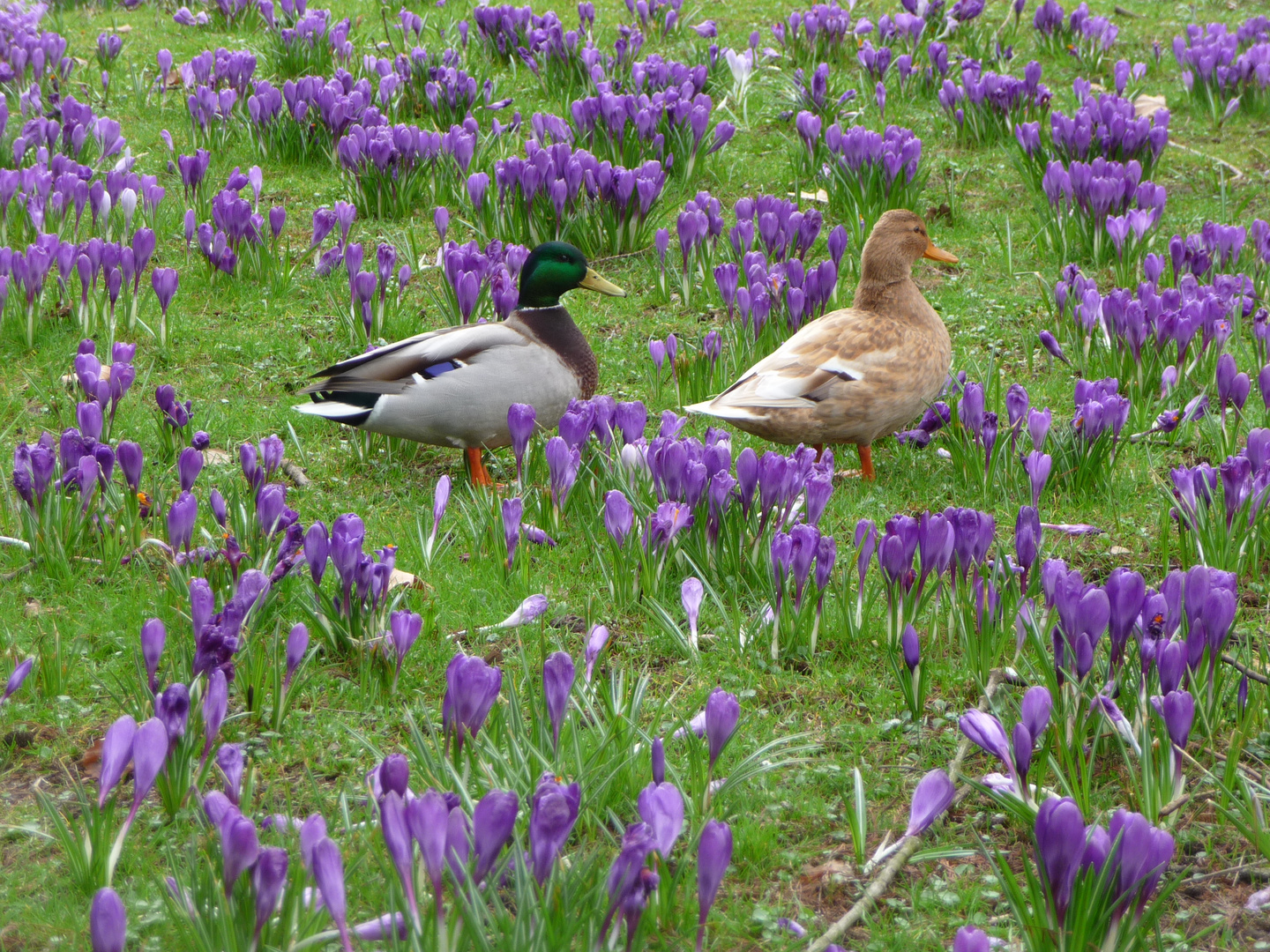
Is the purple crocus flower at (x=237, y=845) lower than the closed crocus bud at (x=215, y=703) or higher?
higher

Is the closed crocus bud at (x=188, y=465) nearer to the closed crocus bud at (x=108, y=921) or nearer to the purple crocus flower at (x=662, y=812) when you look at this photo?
the closed crocus bud at (x=108, y=921)

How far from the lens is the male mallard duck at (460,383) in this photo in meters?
4.51

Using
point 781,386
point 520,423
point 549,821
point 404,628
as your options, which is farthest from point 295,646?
point 781,386

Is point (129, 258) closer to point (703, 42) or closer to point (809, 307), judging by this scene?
point (809, 307)

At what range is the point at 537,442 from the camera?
4547 mm

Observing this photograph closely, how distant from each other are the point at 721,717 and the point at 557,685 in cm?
34

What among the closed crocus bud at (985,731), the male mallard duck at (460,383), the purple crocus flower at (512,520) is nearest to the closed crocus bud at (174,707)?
the purple crocus flower at (512,520)

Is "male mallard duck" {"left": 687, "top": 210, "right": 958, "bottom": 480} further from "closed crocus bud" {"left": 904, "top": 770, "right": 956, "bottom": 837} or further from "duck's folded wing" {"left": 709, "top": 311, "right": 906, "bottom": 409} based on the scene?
"closed crocus bud" {"left": 904, "top": 770, "right": 956, "bottom": 837}

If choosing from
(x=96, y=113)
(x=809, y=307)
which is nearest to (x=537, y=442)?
(x=809, y=307)

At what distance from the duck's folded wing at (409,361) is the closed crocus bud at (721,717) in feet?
8.21

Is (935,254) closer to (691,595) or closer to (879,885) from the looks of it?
(691,595)

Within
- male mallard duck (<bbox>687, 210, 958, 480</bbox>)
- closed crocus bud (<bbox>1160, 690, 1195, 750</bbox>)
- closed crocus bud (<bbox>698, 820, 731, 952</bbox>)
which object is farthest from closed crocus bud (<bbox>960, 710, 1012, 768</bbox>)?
male mallard duck (<bbox>687, 210, 958, 480</bbox>)

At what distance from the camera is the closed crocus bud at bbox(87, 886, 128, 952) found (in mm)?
1729

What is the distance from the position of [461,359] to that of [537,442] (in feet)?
1.49
